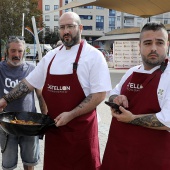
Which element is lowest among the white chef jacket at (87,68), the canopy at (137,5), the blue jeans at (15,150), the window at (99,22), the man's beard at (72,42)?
the blue jeans at (15,150)

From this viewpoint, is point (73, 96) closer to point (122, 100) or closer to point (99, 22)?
point (122, 100)

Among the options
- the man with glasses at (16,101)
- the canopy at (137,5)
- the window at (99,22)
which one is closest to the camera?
the man with glasses at (16,101)

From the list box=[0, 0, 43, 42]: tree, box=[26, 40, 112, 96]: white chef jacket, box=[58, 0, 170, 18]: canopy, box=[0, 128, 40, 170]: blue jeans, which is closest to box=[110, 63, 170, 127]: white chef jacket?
box=[26, 40, 112, 96]: white chef jacket

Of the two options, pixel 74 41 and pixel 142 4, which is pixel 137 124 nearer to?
pixel 74 41

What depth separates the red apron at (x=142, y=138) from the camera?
1989 millimetres


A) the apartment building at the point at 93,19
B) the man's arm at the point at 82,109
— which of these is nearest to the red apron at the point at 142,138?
the man's arm at the point at 82,109

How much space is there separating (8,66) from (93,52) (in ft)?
3.17

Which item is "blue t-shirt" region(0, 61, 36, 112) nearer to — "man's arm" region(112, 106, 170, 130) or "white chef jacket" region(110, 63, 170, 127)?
"man's arm" region(112, 106, 170, 130)

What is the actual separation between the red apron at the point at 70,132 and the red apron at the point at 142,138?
44cm

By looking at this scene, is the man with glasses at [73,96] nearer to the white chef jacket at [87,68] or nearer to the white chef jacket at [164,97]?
the white chef jacket at [87,68]

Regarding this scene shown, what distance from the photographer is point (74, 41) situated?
257cm

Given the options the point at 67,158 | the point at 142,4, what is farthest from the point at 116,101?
the point at 142,4

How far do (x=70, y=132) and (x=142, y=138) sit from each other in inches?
28.2

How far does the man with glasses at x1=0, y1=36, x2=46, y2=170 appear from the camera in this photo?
3.00 metres
